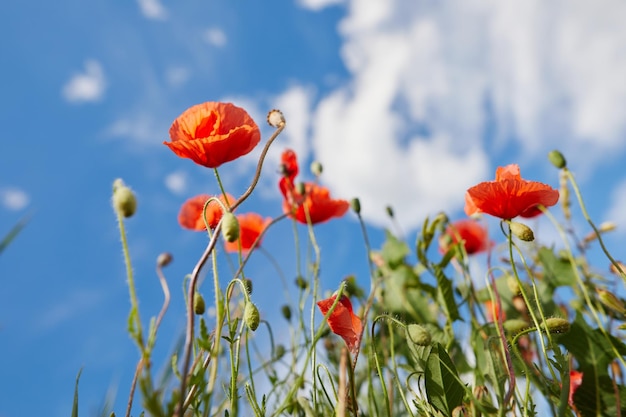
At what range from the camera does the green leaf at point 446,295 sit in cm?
130

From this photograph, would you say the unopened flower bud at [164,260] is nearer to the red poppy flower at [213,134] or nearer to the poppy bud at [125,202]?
the red poppy flower at [213,134]

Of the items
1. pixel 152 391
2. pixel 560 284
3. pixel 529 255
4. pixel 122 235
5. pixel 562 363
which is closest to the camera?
pixel 152 391

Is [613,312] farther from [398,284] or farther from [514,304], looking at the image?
[398,284]

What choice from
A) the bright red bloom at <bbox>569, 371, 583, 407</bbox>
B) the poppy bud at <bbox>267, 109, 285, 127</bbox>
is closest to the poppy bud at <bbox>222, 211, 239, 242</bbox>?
the poppy bud at <bbox>267, 109, 285, 127</bbox>

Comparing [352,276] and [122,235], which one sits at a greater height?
[352,276]

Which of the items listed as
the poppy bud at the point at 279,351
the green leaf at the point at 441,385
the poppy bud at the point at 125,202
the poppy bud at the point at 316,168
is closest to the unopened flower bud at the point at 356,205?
the poppy bud at the point at 316,168

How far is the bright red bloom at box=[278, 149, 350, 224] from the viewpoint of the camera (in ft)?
5.15

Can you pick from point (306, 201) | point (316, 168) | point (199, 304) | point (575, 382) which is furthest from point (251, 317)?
point (306, 201)

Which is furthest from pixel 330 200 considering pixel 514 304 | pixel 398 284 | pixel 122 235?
pixel 122 235

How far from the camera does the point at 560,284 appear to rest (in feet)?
4.99

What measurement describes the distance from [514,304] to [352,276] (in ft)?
2.04

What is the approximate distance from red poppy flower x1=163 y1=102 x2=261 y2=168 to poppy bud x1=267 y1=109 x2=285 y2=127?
29mm

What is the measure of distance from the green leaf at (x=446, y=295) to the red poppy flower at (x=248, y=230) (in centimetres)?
53

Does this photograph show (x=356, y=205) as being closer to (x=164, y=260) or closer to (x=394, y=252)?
(x=394, y=252)
